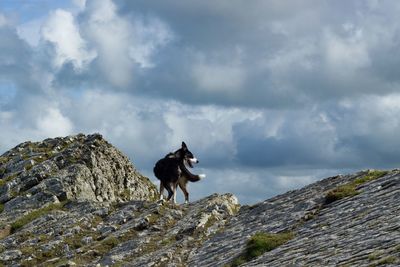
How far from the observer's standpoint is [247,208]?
31.8 m

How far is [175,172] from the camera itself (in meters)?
39.8

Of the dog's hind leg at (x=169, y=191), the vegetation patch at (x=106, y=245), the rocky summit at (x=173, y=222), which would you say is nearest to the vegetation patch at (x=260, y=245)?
the rocky summit at (x=173, y=222)

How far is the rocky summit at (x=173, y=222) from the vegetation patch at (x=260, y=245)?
0.12 feet

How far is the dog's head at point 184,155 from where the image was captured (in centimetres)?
4081

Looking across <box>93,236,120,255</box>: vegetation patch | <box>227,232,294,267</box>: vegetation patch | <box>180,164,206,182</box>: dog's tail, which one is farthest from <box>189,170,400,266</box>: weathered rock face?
<box>180,164,206,182</box>: dog's tail

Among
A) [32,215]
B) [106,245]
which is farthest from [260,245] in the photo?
[32,215]

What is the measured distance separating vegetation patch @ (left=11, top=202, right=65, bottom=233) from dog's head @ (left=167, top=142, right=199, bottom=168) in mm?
7782

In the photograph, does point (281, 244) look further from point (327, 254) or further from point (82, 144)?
point (82, 144)

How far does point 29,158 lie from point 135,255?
23.3m

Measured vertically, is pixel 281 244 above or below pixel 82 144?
below

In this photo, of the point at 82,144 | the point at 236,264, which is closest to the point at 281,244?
the point at 236,264

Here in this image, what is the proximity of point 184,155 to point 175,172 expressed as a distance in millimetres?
1588

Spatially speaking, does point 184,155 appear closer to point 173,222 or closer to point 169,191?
point 169,191

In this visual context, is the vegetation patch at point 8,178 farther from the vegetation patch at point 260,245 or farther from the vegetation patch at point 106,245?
the vegetation patch at point 260,245
